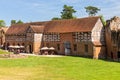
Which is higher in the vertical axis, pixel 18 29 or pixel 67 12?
pixel 67 12

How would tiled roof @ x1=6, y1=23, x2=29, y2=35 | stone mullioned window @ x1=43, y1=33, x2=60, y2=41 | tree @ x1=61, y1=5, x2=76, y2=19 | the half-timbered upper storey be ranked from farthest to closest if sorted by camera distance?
tree @ x1=61, y1=5, x2=76, y2=19 → tiled roof @ x1=6, y1=23, x2=29, y2=35 → stone mullioned window @ x1=43, y1=33, x2=60, y2=41 → the half-timbered upper storey

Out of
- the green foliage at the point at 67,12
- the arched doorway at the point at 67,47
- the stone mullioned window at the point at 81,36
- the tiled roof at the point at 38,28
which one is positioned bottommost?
the arched doorway at the point at 67,47

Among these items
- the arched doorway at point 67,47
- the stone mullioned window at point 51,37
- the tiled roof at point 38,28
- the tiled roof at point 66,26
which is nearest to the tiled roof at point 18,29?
the tiled roof at point 66,26

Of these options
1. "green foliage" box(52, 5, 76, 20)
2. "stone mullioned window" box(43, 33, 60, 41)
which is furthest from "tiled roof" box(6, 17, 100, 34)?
"green foliage" box(52, 5, 76, 20)

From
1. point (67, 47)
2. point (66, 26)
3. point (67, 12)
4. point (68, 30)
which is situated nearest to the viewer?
point (68, 30)

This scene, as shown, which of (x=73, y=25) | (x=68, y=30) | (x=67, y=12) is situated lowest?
(x=68, y=30)

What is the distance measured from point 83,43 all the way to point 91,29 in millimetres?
4060

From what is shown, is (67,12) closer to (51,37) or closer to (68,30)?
(51,37)

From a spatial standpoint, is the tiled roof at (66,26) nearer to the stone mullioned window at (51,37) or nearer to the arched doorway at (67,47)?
the stone mullioned window at (51,37)

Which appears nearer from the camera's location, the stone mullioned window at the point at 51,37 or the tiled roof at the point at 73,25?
the tiled roof at the point at 73,25

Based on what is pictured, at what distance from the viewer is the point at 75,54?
6028cm

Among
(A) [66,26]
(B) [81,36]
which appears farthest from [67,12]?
(B) [81,36]

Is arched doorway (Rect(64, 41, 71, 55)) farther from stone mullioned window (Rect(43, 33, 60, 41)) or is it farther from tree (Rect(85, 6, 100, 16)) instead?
tree (Rect(85, 6, 100, 16))

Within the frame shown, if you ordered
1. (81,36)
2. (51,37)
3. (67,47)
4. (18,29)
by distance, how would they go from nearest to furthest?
(81,36), (67,47), (51,37), (18,29)
